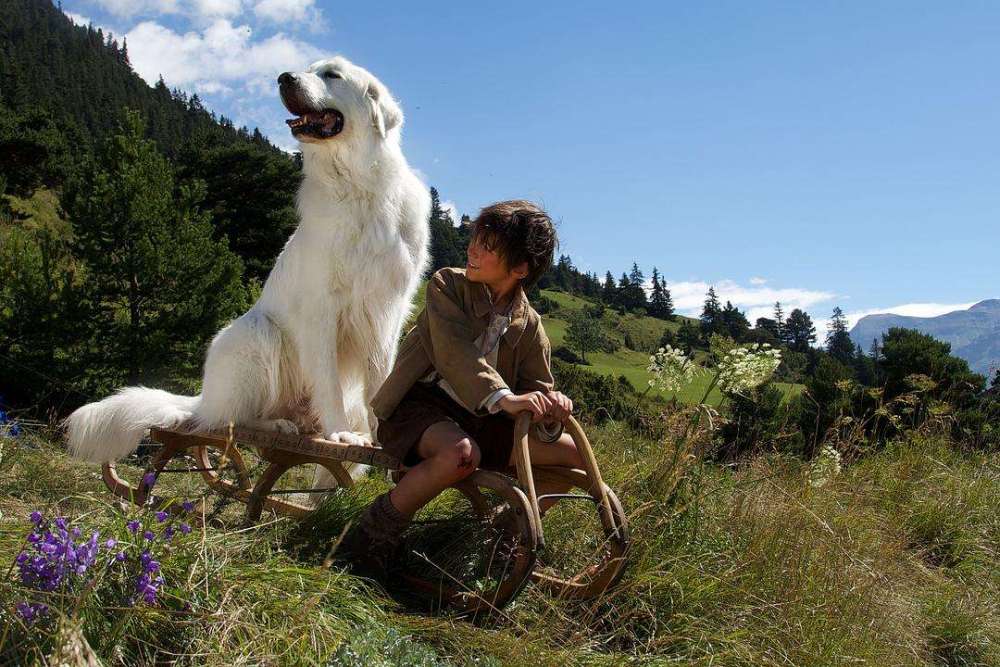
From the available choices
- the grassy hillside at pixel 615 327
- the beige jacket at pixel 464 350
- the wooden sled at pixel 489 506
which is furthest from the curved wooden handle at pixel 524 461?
the grassy hillside at pixel 615 327

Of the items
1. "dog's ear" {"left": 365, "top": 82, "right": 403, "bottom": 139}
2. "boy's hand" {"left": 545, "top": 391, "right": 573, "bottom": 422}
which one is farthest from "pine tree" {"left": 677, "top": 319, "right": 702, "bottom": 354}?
"dog's ear" {"left": 365, "top": 82, "right": 403, "bottom": 139}

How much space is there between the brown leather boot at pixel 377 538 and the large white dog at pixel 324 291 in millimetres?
663

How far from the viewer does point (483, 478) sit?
296cm

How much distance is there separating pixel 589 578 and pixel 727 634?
61 cm

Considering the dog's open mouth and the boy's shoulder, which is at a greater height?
the dog's open mouth

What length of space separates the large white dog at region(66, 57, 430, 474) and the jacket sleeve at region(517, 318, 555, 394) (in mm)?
936

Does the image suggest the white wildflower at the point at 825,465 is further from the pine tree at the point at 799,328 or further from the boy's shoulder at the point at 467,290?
the pine tree at the point at 799,328

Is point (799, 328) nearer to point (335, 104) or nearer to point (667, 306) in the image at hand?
point (667, 306)

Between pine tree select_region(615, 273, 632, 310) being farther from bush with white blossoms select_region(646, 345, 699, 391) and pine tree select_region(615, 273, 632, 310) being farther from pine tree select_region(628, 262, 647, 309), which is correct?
bush with white blossoms select_region(646, 345, 699, 391)

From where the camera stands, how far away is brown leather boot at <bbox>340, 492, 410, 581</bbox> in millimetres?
3115

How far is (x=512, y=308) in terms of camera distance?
3.41m

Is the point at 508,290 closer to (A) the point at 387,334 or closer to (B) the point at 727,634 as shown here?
(A) the point at 387,334

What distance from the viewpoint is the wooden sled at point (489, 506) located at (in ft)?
9.11

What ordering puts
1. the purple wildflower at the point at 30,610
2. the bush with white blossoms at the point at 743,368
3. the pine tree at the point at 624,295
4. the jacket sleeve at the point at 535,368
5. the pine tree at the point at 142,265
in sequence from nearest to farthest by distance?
the purple wildflower at the point at 30,610 → the jacket sleeve at the point at 535,368 → the bush with white blossoms at the point at 743,368 → the pine tree at the point at 142,265 → the pine tree at the point at 624,295
